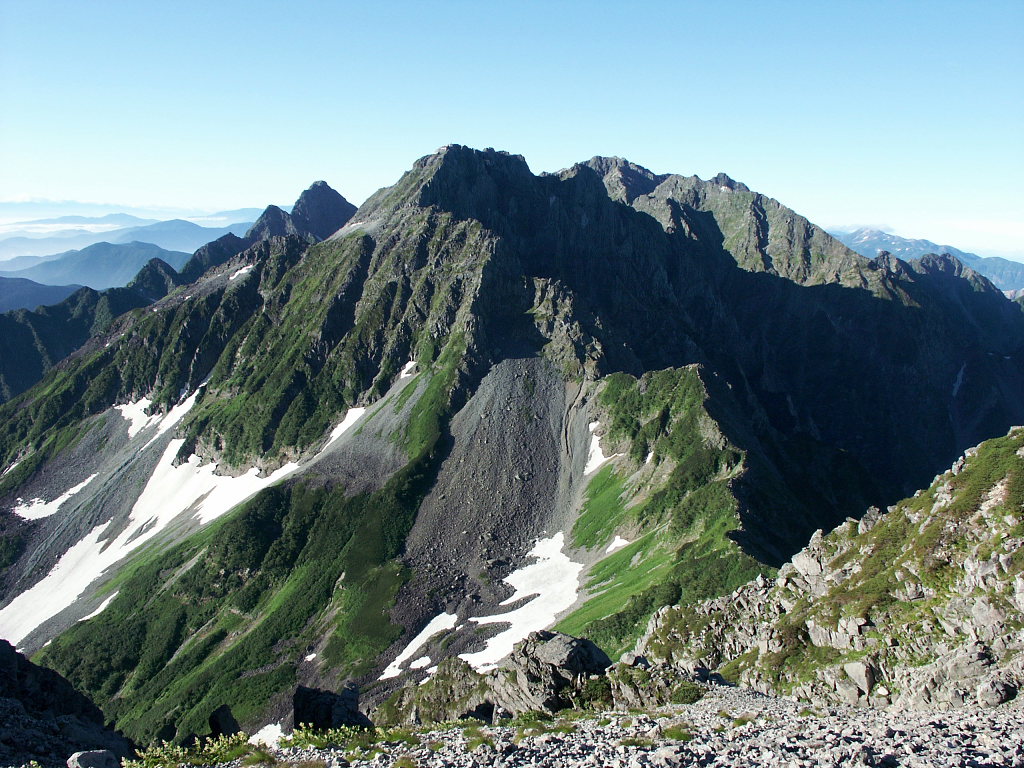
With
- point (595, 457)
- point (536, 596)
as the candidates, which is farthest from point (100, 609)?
point (595, 457)

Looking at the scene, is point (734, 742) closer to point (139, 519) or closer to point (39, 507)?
point (139, 519)

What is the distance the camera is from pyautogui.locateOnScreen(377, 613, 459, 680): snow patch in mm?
105938

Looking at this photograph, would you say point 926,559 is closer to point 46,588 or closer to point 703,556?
point 703,556

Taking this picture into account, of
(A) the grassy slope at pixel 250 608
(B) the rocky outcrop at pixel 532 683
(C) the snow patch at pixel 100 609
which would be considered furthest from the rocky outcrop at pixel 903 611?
(C) the snow patch at pixel 100 609

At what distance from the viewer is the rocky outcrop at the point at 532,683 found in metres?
48.1

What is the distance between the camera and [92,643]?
445 feet

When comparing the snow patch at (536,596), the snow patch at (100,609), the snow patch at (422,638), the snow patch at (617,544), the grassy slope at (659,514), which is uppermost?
the grassy slope at (659,514)

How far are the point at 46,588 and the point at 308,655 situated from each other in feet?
311

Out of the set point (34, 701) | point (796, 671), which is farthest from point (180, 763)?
point (796, 671)

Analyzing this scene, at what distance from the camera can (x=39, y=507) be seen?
631 ft

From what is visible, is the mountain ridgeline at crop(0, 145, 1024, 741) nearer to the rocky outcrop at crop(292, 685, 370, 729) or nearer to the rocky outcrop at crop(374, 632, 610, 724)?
the rocky outcrop at crop(374, 632, 610, 724)

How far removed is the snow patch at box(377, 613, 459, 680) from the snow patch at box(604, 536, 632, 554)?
3116 cm

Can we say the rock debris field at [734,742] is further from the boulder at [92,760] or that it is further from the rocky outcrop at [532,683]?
the rocky outcrop at [532,683]

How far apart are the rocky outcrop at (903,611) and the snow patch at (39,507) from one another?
7942 inches
